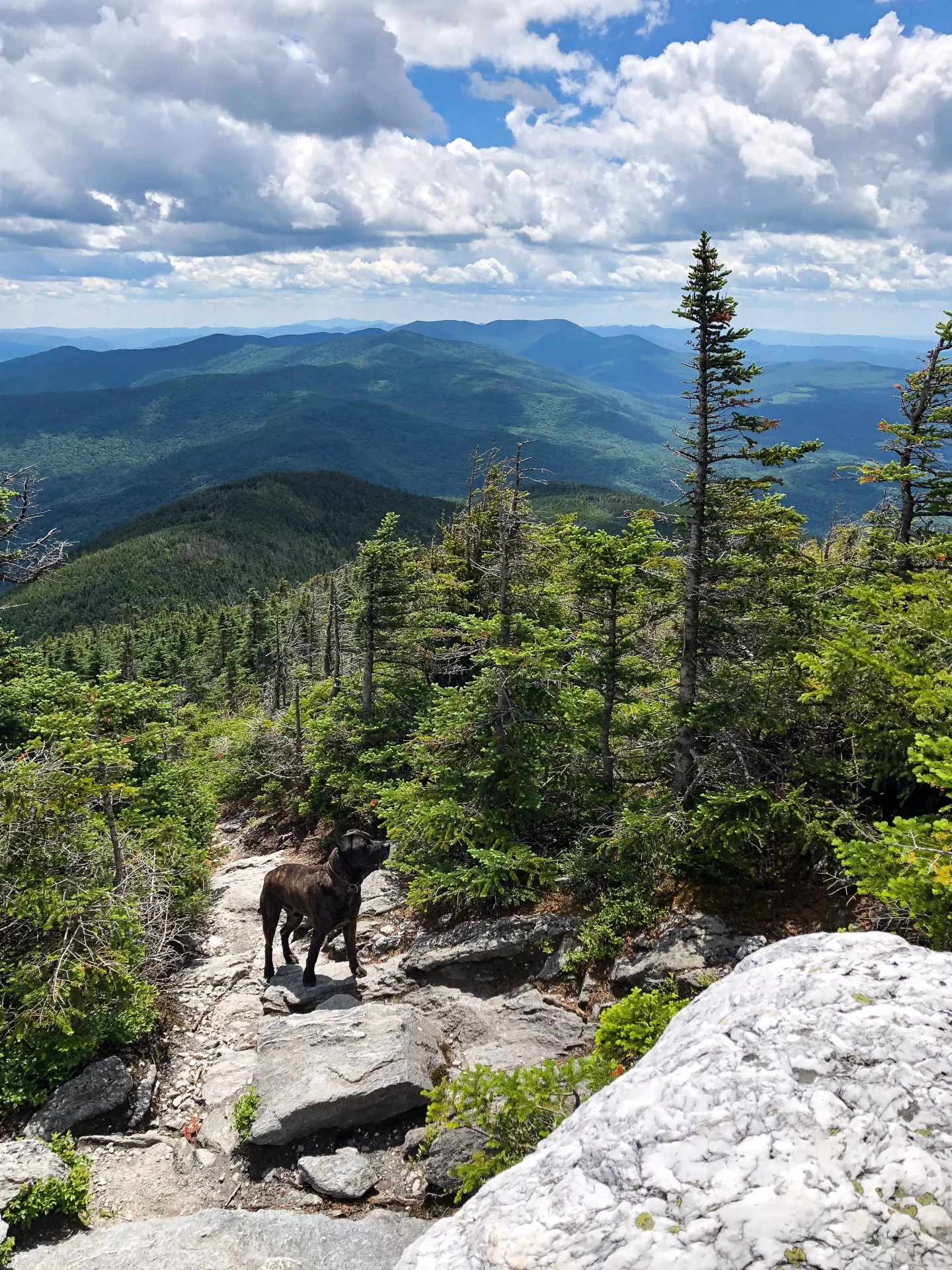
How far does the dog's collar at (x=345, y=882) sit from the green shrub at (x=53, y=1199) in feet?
14.5

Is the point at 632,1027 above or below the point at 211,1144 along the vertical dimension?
above

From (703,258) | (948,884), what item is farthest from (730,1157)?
(703,258)

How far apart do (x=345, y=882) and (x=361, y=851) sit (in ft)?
2.65

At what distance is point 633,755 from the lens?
1327 cm

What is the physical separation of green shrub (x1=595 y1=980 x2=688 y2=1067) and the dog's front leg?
5579mm

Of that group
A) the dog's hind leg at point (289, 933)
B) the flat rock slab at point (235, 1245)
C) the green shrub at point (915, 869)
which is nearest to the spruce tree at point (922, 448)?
the green shrub at point (915, 869)

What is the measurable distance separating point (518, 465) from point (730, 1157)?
13.3 m

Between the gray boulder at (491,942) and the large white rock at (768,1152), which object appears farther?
the gray boulder at (491,942)

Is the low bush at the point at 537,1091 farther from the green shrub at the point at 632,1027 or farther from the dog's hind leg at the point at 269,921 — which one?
the dog's hind leg at the point at 269,921

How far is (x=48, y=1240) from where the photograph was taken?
22.6 feet

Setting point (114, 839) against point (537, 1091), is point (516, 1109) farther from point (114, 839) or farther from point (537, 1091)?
point (114, 839)

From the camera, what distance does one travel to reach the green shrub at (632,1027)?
6.27 m

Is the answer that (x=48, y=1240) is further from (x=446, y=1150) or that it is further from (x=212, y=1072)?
(x=446, y=1150)

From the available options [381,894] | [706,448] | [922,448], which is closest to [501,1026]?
[381,894]
